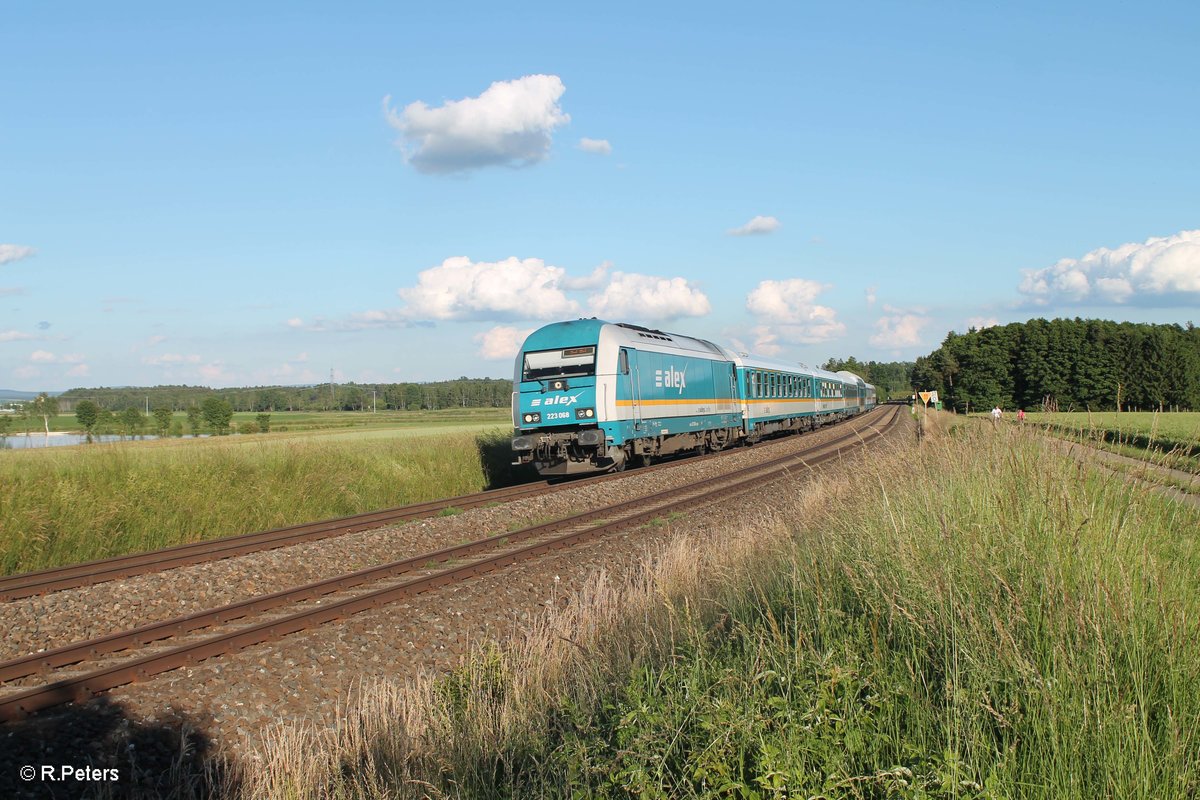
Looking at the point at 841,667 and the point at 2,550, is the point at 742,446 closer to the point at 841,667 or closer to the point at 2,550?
the point at 2,550

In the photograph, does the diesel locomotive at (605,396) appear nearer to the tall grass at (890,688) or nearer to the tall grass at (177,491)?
the tall grass at (177,491)

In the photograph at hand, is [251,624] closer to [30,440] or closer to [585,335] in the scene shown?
[585,335]

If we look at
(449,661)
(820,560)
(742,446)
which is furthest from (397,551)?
(742,446)

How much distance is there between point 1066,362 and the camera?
267 ft

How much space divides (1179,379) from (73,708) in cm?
6423

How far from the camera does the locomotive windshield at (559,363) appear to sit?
19.0 m

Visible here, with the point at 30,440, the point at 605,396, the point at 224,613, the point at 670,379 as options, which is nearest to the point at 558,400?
the point at 605,396

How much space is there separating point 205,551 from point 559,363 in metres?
9.45

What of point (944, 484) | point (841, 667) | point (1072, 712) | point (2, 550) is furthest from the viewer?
point (2, 550)

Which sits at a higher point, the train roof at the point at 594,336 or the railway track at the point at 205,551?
the train roof at the point at 594,336

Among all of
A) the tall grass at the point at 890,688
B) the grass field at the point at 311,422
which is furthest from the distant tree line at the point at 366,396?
the tall grass at the point at 890,688

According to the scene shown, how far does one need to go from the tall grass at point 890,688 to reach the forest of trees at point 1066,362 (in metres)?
54.9

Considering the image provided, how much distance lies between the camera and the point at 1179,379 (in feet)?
177

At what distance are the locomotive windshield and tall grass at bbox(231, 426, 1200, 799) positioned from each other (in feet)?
42.3
